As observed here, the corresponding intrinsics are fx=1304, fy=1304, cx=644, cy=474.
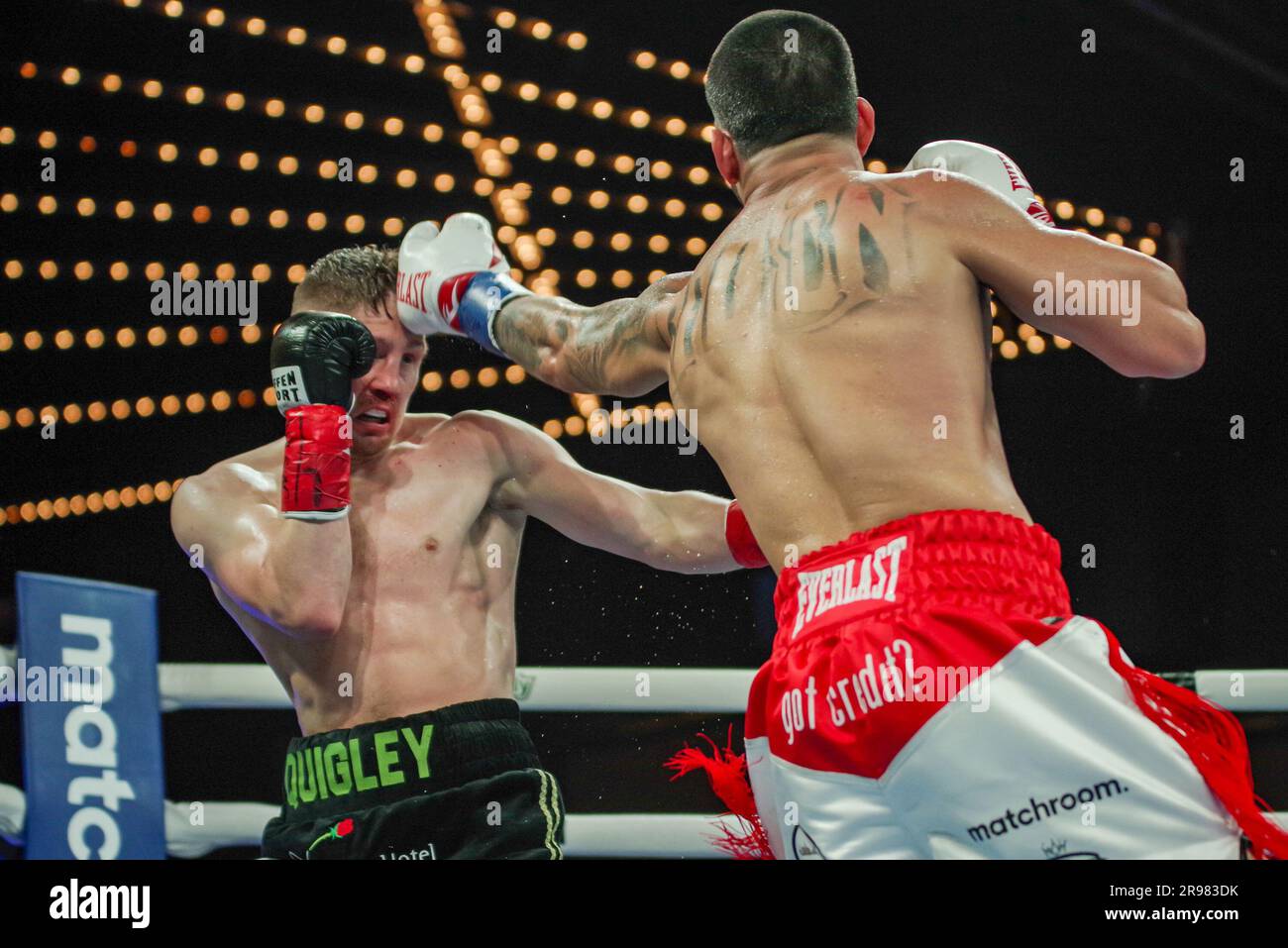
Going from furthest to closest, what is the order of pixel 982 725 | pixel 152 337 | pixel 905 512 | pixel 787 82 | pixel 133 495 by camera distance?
1. pixel 133 495
2. pixel 152 337
3. pixel 787 82
4. pixel 905 512
5. pixel 982 725

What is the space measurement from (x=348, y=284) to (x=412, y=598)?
22.7 inches

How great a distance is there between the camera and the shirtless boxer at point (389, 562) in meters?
2.05

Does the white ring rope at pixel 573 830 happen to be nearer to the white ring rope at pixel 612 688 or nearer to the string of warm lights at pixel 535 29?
the white ring rope at pixel 612 688

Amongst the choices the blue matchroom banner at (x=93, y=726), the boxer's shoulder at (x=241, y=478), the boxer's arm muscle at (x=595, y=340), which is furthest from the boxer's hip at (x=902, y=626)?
the blue matchroom banner at (x=93, y=726)

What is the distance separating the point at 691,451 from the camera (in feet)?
11.5

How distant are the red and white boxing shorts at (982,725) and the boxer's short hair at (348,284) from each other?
1170 millimetres

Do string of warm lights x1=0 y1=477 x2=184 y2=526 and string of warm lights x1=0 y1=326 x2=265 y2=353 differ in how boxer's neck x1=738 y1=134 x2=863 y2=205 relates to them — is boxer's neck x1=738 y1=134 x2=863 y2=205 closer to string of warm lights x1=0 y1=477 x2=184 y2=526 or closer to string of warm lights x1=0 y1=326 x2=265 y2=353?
string of warm lights x1=0 y1=326 x2=265 y2=353

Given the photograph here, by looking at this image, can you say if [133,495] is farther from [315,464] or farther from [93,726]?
[315,464]

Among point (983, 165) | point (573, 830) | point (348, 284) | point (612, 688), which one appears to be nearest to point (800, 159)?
point (983, 165)

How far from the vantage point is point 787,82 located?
1.67 meters

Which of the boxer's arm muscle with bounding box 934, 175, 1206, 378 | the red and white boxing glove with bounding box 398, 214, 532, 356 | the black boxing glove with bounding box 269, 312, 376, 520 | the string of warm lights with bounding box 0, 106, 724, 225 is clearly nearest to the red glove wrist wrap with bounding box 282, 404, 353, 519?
the black boxing glove with bounding box 269, 312, 376, 520

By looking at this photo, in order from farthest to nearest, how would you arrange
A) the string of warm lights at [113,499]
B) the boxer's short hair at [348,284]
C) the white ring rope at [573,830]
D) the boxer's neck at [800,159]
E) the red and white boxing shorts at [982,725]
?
the string of warm lights at [113,499] → the white ring rope at [573,830] → the boxer's short hair at [348,284] → the boxer's neck at [800,159] → the red and white boxing shorts at [982,725]
